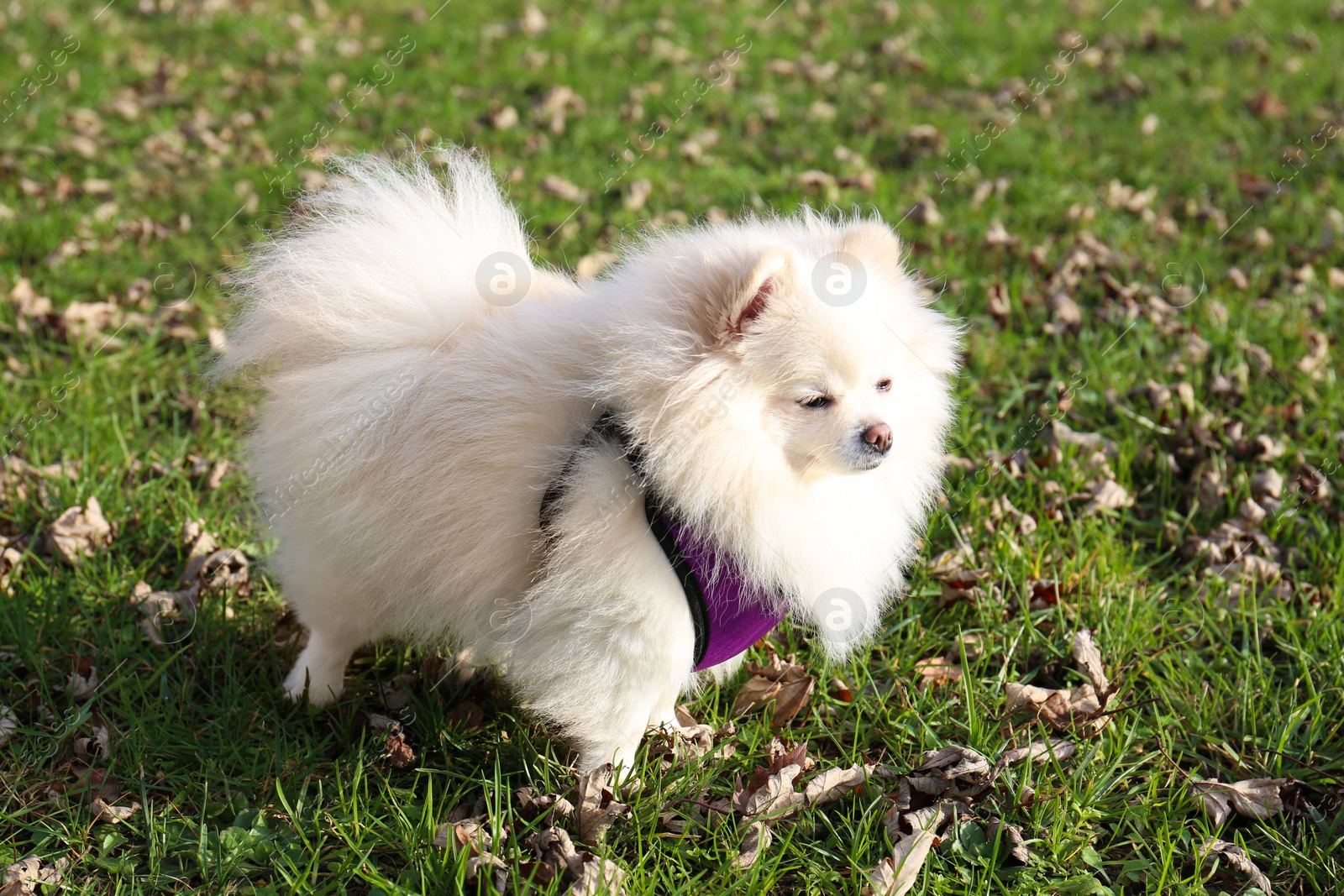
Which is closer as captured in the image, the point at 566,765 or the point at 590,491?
the point at 590,491

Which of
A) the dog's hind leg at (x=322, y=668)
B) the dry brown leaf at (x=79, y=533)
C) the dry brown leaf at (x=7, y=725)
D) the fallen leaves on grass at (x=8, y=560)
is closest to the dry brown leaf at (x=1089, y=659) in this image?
the dog's hind leg at (x=322, y=668)

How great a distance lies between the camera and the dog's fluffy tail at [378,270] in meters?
2.36

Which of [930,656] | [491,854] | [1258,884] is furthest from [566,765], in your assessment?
[1258,884]

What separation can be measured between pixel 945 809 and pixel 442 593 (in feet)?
4.67

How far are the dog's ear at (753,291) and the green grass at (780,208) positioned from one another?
1.32 meters

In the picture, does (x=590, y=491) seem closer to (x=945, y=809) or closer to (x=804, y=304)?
(x=804, y=304)

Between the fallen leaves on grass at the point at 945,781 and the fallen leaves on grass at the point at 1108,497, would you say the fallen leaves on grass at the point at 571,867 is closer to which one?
the fallen leaves on grass at the point at 945,781

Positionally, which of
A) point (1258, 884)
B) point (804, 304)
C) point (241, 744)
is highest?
point (804, 304)

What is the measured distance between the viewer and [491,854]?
2.40 m

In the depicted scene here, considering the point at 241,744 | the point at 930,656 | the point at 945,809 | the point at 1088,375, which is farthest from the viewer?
the point at 1088,375

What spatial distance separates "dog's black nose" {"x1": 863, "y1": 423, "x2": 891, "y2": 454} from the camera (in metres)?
2.10

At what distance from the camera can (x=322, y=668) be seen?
2873 mm

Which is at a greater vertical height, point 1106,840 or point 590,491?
point 590,491

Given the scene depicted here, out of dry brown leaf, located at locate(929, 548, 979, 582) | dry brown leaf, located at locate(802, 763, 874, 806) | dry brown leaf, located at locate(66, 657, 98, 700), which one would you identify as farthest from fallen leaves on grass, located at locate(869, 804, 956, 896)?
dry brown leaf, located at locate(66, 657, 98, 700)
